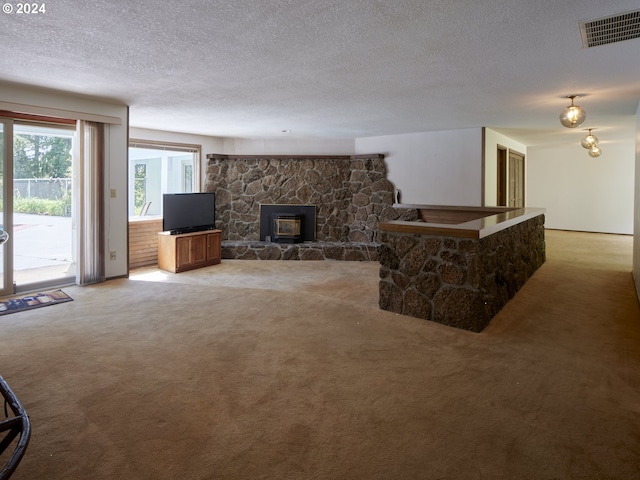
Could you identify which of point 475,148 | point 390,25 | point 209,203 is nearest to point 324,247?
point 209,203

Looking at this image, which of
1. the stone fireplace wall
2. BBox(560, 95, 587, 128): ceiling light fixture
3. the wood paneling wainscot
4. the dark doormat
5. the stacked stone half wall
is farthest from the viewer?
the stone fireplace wall

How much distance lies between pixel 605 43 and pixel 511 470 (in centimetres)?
304

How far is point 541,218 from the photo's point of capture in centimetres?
639

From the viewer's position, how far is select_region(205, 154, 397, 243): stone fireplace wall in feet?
25.2

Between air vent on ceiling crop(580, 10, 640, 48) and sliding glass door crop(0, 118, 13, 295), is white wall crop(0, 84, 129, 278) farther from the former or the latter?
air vent on ceiling crop(580, 10, 640, 48)

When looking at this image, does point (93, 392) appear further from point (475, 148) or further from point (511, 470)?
point (475, 148)

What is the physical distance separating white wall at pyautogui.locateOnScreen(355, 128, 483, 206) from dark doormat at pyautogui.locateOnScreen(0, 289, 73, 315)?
566 cm

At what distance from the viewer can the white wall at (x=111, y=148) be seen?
459cm

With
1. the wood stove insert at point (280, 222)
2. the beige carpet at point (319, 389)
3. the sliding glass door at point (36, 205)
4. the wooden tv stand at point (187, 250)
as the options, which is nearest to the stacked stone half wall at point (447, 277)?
the beige carpet at point (319, 389)

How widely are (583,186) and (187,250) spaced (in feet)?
34.0

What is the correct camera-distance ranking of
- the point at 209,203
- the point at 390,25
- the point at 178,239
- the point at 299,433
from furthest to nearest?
the point at 209,203 → the point at 178,239 → the point at 390,25 → the point at 299,433

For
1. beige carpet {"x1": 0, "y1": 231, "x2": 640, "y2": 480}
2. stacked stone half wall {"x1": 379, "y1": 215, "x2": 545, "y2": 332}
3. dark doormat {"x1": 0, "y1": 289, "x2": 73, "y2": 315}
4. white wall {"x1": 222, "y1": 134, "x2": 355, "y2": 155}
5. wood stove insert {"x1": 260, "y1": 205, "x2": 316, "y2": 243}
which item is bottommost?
beige carpet {"x1": 0, "y1": 231, "x2": 640, "y2": 480}

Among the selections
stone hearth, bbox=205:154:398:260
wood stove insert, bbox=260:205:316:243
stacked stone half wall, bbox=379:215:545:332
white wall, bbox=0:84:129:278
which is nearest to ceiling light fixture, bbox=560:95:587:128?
stacked stone half wall, bbox=379:215:545:332

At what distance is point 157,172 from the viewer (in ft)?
23.6
